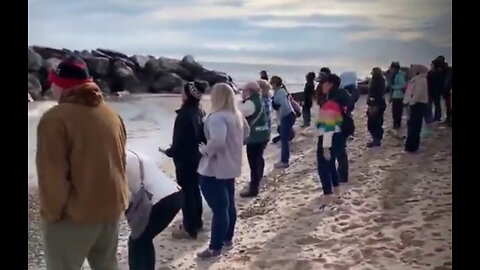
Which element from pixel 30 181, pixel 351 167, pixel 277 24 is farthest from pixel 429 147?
pixel 30 181

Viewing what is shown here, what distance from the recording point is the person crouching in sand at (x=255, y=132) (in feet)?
9.51

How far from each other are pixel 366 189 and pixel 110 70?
3.18ft

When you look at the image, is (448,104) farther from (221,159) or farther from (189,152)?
(189,152)

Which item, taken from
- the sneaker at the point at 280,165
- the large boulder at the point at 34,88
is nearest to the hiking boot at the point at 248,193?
the sneaker at the point at 280,165

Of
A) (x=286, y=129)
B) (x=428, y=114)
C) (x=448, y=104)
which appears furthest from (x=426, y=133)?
(x=286, y=129)

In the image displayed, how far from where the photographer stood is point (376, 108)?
8.48 feet

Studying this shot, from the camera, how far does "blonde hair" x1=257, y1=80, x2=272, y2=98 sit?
2.77m

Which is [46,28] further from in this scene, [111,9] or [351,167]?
[351,167]

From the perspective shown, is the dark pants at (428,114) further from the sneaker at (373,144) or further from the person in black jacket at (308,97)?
the person in black jacket at (308,97)

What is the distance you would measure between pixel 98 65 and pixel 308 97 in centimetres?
94

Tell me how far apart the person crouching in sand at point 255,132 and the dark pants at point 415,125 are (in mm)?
704
